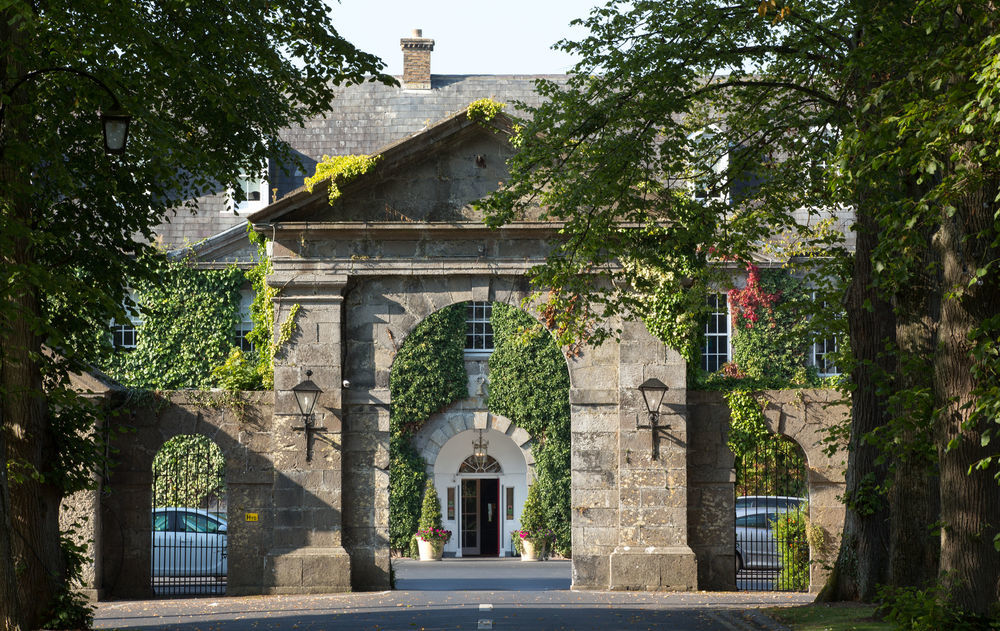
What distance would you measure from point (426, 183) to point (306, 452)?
431cm

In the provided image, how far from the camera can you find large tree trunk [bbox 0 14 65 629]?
1074cm

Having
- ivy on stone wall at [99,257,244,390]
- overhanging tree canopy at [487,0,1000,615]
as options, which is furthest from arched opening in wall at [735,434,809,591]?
ivy on stone wall at [99,257,244,390]

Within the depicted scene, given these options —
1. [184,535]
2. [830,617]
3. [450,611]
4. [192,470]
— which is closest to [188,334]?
[192,470]

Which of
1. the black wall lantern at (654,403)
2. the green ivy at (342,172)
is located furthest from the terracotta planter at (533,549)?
the green ivy at (342,172)

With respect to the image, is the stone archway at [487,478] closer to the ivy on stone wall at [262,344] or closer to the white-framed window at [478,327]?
the white-framed window at [478,327]

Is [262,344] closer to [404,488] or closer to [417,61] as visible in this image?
[404,488]

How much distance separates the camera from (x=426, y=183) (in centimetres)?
1788

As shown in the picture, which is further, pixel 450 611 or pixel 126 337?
pixel 126 337

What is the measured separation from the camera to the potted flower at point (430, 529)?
2958cm

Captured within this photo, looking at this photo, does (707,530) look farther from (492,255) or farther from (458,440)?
(458,440)

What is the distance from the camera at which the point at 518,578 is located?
2344 cm

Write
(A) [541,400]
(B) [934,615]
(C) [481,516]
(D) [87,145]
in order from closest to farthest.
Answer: (B) [934,615] → (D) [87,145] → (A) [541,400] → (C) [481,516]

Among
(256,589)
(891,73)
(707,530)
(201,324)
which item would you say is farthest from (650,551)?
(201,324)

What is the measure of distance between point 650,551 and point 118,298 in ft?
27.6
